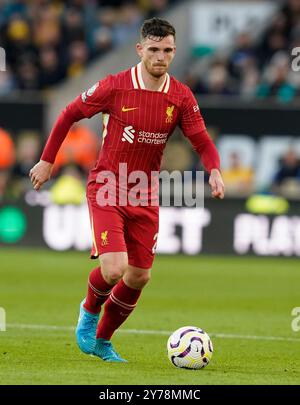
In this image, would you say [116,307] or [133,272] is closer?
[133,272]

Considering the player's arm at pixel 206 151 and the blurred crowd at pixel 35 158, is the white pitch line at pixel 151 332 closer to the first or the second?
the player's arm at pixel 206 151

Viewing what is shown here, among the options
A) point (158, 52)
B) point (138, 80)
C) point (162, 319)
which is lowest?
point (162, 319)

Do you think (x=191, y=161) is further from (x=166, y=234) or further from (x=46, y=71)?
(x=46, y=71)

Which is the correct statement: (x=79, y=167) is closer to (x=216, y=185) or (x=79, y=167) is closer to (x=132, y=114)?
(x=132, y=114)

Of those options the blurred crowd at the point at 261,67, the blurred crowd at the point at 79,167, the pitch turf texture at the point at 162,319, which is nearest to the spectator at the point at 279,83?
the blurred crowd at the point at 261,67

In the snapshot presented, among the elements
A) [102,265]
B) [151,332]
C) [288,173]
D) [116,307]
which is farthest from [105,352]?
[288,173]

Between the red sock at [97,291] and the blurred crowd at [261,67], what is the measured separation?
12622 millimetres

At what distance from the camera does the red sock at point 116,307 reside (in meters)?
9.04

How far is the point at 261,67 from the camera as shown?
22547 millimetres

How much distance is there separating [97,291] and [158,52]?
1.79 meters

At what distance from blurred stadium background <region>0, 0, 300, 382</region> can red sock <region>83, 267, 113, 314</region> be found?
532cm

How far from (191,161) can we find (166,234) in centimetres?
217

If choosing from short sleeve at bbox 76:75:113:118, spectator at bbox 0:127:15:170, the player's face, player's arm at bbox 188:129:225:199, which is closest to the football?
player's arm at bbox 188:129:225:199

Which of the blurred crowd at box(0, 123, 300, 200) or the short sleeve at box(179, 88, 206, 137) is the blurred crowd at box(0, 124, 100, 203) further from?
the short sleeve at box(179, 88, 206, 137)
